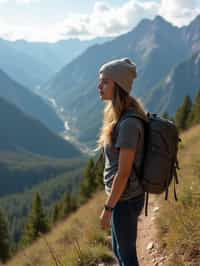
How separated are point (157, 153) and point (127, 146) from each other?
386 millimetres

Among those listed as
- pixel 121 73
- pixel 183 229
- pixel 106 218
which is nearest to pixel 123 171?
pixel 106 218

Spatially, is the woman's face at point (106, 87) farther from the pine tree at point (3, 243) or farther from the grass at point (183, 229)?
the pine tree at point (3, 243)

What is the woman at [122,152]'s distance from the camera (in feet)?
13.5

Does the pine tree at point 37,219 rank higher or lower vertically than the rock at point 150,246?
lower

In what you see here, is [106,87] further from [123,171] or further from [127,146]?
[123,171]

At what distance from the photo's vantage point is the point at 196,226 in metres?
5.75

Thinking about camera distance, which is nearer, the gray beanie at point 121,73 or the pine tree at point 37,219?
the gray beanie at point 121,73

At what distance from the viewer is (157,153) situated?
4199 millimetres

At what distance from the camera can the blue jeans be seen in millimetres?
4469

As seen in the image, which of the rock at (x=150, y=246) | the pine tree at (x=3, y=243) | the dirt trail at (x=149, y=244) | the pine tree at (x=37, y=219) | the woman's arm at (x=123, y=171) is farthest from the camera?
the pine tree at (x=3, y=243)

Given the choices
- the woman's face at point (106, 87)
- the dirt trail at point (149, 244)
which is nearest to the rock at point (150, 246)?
the dirt trail at point (149, 244)

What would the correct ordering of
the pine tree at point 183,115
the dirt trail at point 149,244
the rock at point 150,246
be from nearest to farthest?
the dirt trail at point 149,244, the rock at point 150,246, the pine tree at point 183,115

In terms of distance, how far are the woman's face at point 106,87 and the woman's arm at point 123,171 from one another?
2.37ft

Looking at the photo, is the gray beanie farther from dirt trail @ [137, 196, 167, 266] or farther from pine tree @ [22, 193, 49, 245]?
pine tree @ [22, 193, 49, 245]
